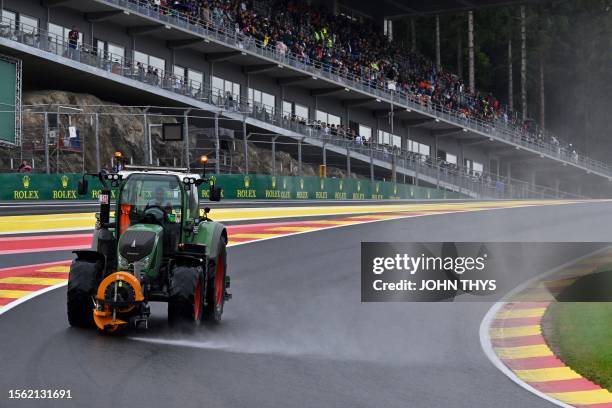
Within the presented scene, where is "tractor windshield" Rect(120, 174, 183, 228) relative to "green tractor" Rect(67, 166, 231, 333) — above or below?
above

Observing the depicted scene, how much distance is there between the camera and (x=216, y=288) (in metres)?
11.9

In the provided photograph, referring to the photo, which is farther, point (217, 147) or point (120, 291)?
point (217, 147)

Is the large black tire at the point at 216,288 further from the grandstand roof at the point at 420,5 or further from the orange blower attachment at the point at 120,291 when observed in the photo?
the grandstand roof at the point at 420,5

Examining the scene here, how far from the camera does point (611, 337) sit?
11062 mm

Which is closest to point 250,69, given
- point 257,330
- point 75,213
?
point 75,213

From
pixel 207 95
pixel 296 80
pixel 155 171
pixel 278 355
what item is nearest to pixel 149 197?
pixel 155 171

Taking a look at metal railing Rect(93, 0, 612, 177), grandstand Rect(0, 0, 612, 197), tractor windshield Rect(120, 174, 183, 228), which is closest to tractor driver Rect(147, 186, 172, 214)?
tractor windshield Rect(120, 174, 183, 228)

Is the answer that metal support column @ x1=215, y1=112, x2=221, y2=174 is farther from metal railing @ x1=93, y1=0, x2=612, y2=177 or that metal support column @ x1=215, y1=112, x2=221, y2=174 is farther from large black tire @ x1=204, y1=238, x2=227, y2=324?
large black tire @ x1=204, y1=238, x2=227, y2=324

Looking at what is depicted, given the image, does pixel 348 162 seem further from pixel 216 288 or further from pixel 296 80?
pixel 216 288

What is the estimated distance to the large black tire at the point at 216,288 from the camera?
11438 mm

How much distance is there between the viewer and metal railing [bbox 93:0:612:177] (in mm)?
42156

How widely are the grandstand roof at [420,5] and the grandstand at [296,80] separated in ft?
0.47

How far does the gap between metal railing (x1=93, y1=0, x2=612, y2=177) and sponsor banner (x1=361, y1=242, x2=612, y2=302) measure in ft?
82.5

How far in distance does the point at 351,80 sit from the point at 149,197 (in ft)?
140
